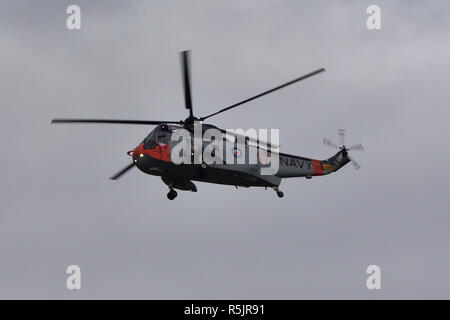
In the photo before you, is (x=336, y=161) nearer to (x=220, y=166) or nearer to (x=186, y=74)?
(x=220, y=166)

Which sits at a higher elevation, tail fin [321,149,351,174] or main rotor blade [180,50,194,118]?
main rotor blade [180,50,194,118]

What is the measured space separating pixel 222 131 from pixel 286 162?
8.18 m

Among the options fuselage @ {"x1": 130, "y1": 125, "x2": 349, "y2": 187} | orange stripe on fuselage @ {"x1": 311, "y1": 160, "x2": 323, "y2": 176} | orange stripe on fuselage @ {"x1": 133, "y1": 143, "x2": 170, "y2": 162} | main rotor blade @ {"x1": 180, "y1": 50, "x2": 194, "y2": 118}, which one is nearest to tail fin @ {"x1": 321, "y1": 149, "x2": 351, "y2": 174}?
orange stripe on fuselage @ {"x1": 311, "y1": 160, "x2": 323, "y2": 176}

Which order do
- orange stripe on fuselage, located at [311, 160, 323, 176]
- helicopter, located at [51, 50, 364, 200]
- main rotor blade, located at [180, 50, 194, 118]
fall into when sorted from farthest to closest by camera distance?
orange stripe on fuselage, located at [311, 160, 323, 176] → helicopter, located at [51, 50, 364, 200] → main rotor blade, located at [180, 50, 194, 118]

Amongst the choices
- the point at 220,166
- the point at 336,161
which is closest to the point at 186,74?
the point at 220,166

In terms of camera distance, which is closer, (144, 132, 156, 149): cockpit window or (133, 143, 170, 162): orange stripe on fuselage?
(133, 143, 170, 162): orange stripe on fuselage

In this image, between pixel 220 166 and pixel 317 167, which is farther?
pixel 317 167

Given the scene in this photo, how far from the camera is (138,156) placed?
181ft

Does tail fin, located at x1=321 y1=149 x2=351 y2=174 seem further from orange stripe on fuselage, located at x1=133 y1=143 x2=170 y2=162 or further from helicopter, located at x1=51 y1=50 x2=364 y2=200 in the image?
orange stripe on fuselage, located at x1=133 y1=143 x2=170 y2=162

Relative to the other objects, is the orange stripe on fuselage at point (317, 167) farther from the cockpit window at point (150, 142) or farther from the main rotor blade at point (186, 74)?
the main rotor blade at point (186, 74)

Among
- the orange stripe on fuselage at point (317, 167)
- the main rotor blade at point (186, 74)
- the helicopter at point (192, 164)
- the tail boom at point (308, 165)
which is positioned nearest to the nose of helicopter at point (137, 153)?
the helicopter at point (192, 164)
